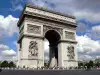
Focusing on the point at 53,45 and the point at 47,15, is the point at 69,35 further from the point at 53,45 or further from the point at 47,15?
the point at 47,15

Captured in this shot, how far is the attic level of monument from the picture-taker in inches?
1491

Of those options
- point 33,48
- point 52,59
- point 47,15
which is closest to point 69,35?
point 52,59

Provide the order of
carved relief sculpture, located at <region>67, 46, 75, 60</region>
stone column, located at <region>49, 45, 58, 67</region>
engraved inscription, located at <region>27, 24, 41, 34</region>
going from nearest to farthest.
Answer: engraved inscription, located at <region>27, 24, 41, 34</region>, carved relief sculpture, located at <region>67, 46, 75, 60</region>, stone column, located at <region>49, 45, 58, 67</region>

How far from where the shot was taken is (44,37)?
129 ft

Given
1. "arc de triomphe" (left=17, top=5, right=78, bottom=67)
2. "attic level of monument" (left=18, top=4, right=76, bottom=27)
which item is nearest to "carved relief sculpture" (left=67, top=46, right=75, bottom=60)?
"arc de triomphe" (left=17, top=5, right=78, bottom=67)

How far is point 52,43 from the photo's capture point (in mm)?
45844

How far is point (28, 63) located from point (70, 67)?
10905 mm

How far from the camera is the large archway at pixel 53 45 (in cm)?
4271

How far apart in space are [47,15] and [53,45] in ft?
29.7

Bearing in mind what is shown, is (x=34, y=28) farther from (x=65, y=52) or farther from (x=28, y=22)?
(x=65, y=52)

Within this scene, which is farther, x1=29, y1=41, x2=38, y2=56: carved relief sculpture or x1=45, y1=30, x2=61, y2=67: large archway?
x1=45, y1=30, x2=61, y2=67: large archway

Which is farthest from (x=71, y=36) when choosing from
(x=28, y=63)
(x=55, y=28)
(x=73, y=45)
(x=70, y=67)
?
(x=28, y=63)

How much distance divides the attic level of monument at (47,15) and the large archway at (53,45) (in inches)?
137

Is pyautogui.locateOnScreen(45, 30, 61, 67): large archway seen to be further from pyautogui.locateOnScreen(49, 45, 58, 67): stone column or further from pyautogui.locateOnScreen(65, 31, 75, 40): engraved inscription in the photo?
pyautogui.locateOnScreen(65, 31, 75, 40): engraved inscription
